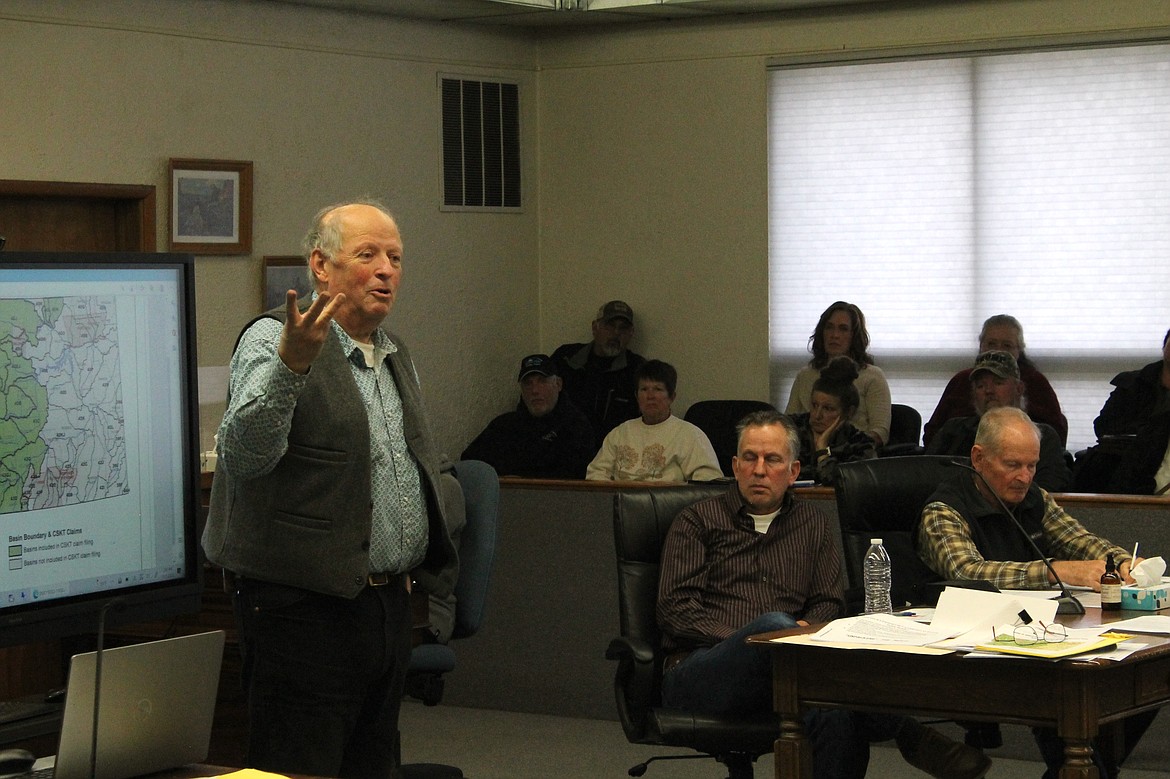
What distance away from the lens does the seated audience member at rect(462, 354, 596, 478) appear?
22.5ft

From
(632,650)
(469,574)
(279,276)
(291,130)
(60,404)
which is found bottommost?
(632,650)

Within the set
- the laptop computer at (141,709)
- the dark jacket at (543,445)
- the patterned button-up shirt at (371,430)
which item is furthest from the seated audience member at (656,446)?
the laptop computer at (141,709)

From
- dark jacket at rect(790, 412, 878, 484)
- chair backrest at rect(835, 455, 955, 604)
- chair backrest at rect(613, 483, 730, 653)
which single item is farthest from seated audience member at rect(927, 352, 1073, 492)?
chair backrest at rect(613, 483, 730, 653)

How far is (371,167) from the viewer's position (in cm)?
704

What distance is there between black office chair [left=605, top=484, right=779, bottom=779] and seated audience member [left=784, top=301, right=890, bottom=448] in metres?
2.63

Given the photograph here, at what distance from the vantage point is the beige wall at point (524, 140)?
20.0ft

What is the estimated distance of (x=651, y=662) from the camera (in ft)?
12.3

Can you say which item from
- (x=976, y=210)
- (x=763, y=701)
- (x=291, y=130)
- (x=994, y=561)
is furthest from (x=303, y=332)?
(x=976, y=210)

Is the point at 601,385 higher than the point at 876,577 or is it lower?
higher

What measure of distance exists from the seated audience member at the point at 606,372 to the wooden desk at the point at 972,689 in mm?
4058

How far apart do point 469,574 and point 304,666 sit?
157 centimetres

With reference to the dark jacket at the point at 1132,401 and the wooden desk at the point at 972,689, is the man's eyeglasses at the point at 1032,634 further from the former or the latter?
the dark jacket at the point at 1132,401

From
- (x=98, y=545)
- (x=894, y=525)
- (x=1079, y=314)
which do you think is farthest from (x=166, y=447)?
(x=1079, y=314)

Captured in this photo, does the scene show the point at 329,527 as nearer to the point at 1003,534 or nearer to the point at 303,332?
the point at 303,332
